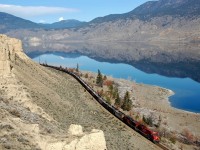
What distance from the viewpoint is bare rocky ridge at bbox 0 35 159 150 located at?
20516 mm

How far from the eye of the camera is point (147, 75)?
14938cm

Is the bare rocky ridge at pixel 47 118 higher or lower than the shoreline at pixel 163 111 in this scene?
higher

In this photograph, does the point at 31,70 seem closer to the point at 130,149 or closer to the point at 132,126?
the point at 132,126

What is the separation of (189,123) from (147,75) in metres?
83.2

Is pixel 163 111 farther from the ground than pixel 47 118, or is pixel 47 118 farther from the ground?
pixel 47 118

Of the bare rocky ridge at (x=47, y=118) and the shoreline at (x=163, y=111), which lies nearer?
the bare rocky ridge at (x=47, y=118)

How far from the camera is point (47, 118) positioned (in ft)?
105

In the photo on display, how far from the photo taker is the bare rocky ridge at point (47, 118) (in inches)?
808

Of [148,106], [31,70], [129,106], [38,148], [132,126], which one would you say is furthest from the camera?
[148,106]

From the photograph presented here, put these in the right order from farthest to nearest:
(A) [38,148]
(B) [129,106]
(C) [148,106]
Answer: (C) [148,106], (B) [129,106], (A) [38,148]

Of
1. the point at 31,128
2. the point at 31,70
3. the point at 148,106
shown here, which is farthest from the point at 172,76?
the point at 31,128

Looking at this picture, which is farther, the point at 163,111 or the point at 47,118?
the point at 163,111

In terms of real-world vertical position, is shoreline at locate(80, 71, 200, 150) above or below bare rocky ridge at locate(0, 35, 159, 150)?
below

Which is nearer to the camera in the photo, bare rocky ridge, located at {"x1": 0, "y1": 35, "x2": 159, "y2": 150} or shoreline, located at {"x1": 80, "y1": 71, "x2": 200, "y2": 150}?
bare rocky ridge, located at {"x1": 0, "y1": 35, "x2": 159, "y2": 150}
